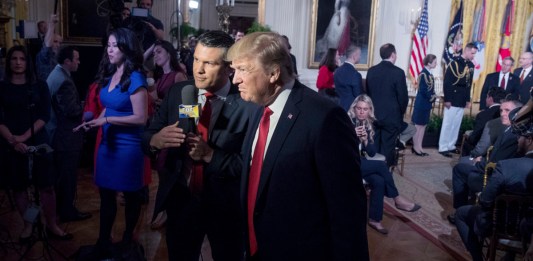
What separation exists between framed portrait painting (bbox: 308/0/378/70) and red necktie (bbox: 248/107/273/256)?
8791mm

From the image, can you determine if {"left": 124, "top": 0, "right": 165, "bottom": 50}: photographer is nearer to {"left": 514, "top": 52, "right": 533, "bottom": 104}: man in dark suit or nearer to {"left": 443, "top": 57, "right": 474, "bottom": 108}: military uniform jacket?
{"left": 443, "top": 57, "right": 474, "bottom": 108}: military uniform jacket

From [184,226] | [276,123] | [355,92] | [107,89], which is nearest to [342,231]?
[276,123]

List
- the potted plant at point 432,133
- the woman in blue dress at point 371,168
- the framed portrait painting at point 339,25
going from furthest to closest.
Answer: the framed portrait painting at point 339,25 → the potted plant at point 432,133 → the woman in blue dress at point 371,168

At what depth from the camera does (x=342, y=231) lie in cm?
188

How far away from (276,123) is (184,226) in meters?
0.90

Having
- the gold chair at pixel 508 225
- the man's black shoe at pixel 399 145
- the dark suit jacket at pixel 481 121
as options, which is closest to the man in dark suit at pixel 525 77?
the dark suit jacket at pixel 481 121

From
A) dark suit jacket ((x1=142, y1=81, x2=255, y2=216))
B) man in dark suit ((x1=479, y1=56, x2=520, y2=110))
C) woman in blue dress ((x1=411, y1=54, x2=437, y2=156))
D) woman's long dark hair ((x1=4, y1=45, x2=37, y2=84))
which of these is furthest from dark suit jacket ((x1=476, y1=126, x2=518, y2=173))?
man in dark suit ((x1=479, y1=56, x2=520, y2=110))

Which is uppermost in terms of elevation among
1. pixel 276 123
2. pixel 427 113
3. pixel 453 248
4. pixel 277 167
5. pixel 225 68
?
pixel 225 68

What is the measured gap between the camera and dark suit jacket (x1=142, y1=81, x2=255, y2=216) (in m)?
2.41

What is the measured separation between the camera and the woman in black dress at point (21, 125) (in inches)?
145

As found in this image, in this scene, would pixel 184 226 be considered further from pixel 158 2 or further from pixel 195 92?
pixel 158 2

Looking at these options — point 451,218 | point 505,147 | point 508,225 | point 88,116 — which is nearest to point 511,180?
point 508,225

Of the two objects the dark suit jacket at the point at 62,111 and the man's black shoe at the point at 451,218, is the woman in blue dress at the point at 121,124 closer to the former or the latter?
the dark suit jacket at the point at 62,111

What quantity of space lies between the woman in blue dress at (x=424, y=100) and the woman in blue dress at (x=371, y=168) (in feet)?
10.4
